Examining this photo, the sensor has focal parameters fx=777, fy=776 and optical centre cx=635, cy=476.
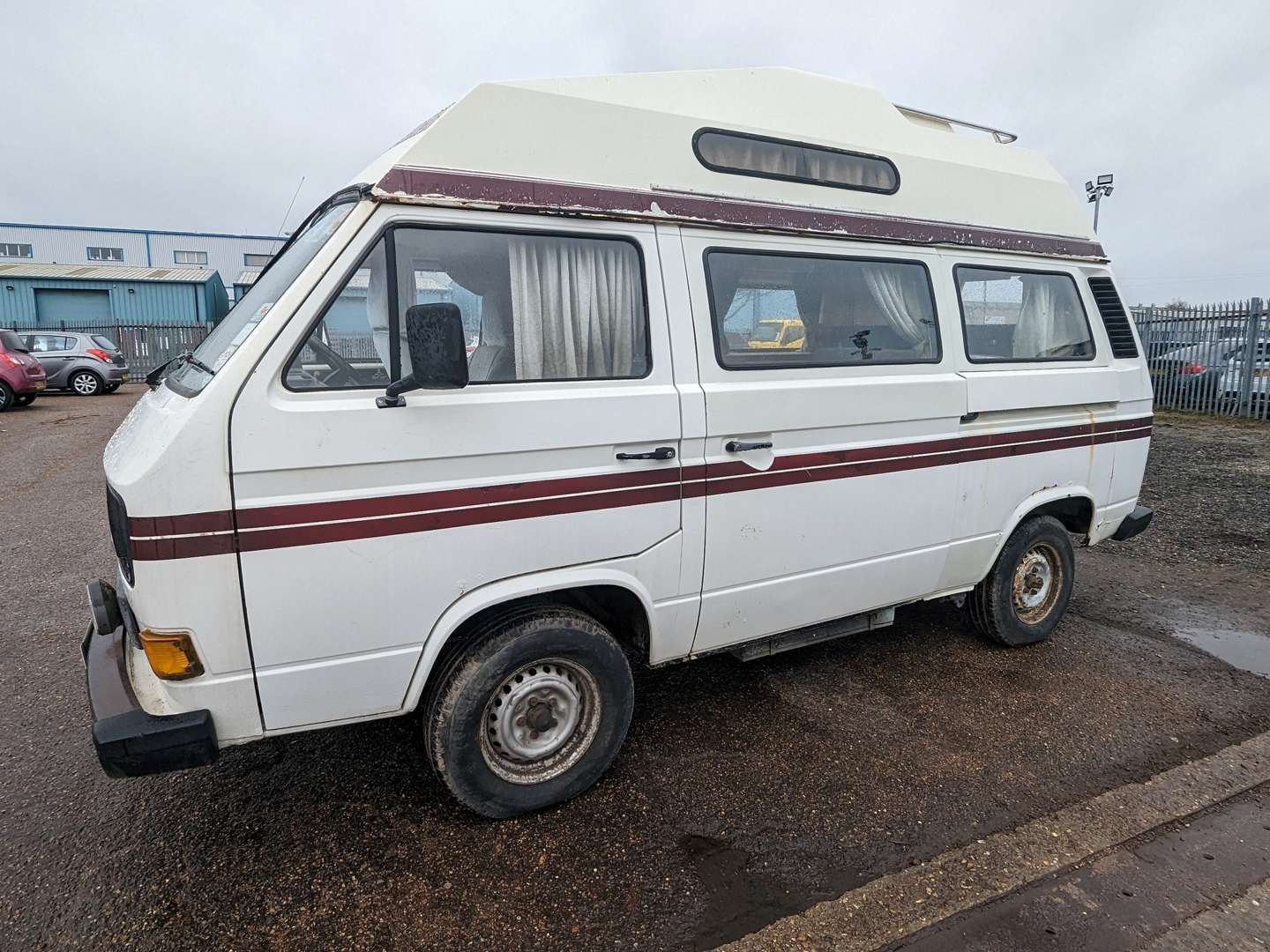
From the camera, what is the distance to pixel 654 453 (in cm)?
297

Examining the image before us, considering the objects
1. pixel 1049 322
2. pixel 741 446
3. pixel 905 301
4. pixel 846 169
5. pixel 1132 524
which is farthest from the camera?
pixel 1132 524

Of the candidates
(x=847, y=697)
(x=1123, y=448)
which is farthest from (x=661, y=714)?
(x=1123, y=448)

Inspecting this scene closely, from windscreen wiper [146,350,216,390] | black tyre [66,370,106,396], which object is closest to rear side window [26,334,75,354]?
black tyre [66,370,106,396]

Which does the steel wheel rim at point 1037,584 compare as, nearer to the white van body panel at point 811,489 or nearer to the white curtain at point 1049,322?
the white van body panel at point 811,489

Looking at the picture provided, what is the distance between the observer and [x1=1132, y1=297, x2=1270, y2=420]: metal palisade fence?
1336cm

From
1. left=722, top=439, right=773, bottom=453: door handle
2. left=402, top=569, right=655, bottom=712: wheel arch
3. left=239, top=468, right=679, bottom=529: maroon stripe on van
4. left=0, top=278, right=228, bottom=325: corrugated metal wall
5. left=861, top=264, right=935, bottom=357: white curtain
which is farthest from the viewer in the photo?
left=0, top=278, right=228, bottom=325: corrugated metal wall

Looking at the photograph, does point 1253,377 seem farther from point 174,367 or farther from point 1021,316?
point 174,367

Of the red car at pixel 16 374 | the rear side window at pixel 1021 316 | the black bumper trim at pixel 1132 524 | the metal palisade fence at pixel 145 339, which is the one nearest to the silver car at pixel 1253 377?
the black bumper trim at pixel 1132 524

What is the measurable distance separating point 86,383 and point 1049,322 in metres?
20.2


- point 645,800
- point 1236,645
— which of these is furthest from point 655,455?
→ point 1236,645

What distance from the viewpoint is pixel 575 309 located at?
9.63ft

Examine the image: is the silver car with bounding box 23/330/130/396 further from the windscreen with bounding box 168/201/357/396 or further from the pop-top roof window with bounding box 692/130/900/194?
the pop-top roof window with bounding box 692/130/900/194

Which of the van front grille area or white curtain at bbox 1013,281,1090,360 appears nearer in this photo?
the van front grille area

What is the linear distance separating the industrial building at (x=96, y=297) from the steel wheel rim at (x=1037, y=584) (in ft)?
95.0
